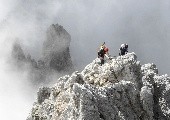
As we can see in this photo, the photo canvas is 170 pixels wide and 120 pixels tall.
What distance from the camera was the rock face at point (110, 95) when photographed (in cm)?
4131

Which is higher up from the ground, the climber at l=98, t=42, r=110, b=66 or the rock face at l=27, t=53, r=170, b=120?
the climber at l=98, t=42, r=110, b=66

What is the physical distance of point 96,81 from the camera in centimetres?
5259

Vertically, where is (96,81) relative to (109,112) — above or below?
above

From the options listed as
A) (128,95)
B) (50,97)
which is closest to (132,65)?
(128,95)

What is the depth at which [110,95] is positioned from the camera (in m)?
44.7

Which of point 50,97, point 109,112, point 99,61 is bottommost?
point 109,112

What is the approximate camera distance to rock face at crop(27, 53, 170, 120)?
1626 inches

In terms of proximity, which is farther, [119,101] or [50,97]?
[50,97]

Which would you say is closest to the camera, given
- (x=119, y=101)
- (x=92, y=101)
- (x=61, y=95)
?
(x=92, y=101)

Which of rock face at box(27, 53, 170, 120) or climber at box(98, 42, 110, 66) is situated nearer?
rock face at box(27, 53, 170, 120)

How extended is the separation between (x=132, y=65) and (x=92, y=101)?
1297 cm

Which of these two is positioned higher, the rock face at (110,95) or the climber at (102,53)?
the climber at (102,53)

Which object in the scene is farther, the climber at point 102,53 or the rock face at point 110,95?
the climber at point 102,53

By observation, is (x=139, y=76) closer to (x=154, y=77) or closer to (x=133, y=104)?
(x=154, y=77)
